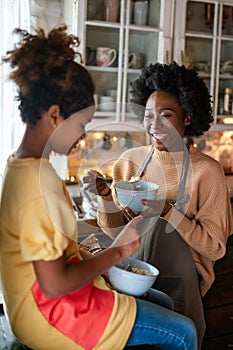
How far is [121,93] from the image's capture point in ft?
7.77

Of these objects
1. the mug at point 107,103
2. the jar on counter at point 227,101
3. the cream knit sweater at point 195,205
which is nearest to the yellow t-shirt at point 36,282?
the cream knit sweater at point 195,205

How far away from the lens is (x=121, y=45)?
2342 mm

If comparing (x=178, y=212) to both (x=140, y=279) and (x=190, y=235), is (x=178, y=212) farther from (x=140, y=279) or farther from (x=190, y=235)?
(x=140, y=279)

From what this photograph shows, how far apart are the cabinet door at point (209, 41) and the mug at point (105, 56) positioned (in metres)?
0.35

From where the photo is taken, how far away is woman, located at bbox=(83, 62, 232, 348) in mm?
1533

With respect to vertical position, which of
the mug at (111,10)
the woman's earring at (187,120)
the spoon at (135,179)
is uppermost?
the mug at (111,10)

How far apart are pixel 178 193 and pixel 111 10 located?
3.60 feet

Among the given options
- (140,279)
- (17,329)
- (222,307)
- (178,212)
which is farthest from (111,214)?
(222,307)

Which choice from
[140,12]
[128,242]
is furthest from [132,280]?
[140,12]

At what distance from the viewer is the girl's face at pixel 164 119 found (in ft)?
5.31

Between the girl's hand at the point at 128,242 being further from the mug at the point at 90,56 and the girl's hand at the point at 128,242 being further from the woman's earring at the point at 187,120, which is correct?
the mug at the point at 90,56

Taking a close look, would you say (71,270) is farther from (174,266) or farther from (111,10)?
(111,10)

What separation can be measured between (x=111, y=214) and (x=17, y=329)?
1.99 feet

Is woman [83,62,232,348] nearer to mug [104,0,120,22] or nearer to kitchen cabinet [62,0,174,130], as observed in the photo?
kitchen cabinet [62,0,174,130]
